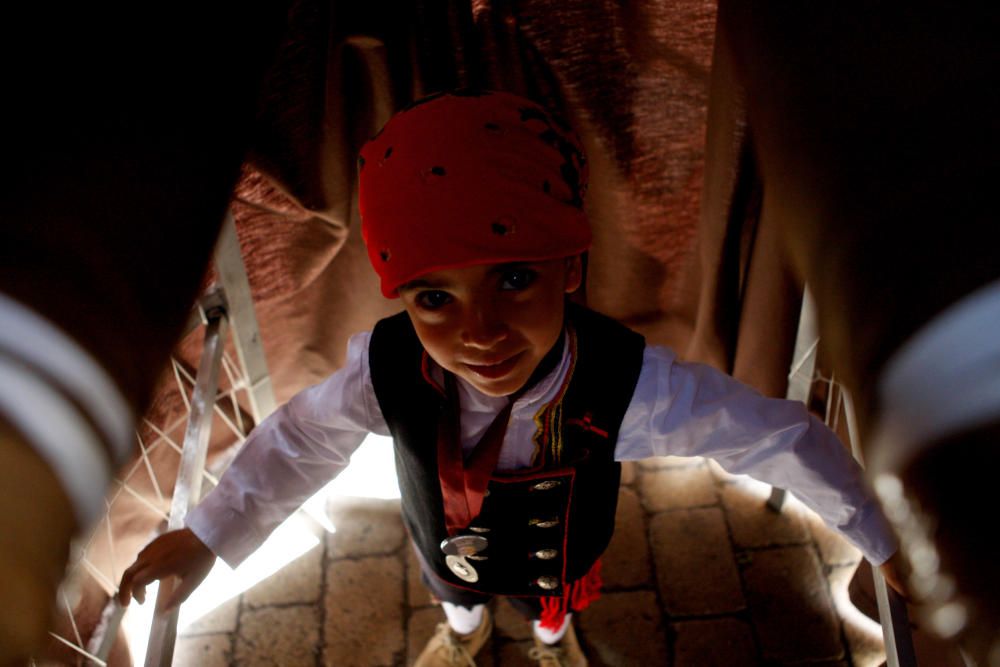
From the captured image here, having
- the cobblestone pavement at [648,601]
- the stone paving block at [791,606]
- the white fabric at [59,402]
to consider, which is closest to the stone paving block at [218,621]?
the cobblestone pavement at [648,601]

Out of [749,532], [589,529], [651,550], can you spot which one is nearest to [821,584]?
[749,532]

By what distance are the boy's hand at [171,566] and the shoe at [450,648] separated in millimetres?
764

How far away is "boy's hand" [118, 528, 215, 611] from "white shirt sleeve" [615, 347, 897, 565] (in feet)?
2.15

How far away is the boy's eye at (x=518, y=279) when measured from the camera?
994mm

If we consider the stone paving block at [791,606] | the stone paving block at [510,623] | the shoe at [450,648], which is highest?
the shoe at [450,648]

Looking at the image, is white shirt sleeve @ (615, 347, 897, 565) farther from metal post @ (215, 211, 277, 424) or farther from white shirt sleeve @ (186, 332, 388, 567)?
metal post @ (215, 211, 277, 424)

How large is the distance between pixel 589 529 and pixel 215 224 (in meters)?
1.04

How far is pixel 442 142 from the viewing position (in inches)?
36.2

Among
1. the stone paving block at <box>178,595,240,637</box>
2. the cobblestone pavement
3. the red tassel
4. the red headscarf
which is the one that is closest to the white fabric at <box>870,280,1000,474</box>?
the red headscarf

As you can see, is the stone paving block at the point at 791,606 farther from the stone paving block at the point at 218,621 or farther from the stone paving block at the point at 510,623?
the stone paving block at the point at 218,621

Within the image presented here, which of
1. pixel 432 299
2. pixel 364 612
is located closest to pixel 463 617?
pixel 364 612

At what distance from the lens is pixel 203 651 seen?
6.40 feet

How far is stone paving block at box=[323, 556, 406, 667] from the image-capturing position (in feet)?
6.34

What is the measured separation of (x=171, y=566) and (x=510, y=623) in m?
0.97
